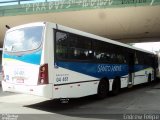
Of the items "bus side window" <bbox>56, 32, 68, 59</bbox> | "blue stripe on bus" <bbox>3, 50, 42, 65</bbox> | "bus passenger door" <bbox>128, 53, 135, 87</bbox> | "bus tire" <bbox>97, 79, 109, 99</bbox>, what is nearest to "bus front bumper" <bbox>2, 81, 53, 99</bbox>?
"blue stripe on bus" <bbox>3, 50, 42, 65</bbox>

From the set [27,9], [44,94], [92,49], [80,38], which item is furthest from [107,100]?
[27,9]

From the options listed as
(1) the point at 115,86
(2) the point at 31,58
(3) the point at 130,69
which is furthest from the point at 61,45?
(3) the point at 130,69

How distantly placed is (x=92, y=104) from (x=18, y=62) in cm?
354

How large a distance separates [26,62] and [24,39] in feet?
2.86

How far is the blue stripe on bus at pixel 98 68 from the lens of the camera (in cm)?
1160

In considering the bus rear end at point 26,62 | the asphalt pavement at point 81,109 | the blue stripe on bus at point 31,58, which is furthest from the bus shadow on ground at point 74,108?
the blue stripe on bus at point 31,58

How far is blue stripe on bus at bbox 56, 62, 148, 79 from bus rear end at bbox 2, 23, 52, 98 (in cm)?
75

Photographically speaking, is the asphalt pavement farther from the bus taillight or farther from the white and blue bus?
the bus taillight

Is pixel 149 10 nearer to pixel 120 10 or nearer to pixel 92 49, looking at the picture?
pixel 120 10

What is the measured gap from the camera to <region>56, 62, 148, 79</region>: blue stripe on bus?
11.6 metres

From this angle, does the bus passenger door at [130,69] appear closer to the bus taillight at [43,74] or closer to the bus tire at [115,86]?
the bus tire at [115,86]

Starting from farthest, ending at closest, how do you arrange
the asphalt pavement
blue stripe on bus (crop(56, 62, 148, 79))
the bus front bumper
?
blue stripe on bus (crop(56, 62, 148, 79))
the bus front bumper
the asphalt pavement

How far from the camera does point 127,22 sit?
23781 millimetres

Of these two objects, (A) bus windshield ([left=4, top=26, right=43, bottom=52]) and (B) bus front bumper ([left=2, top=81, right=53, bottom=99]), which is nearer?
(B) bus front bumper ([left=2, top=81, right=53, bottom=99])
